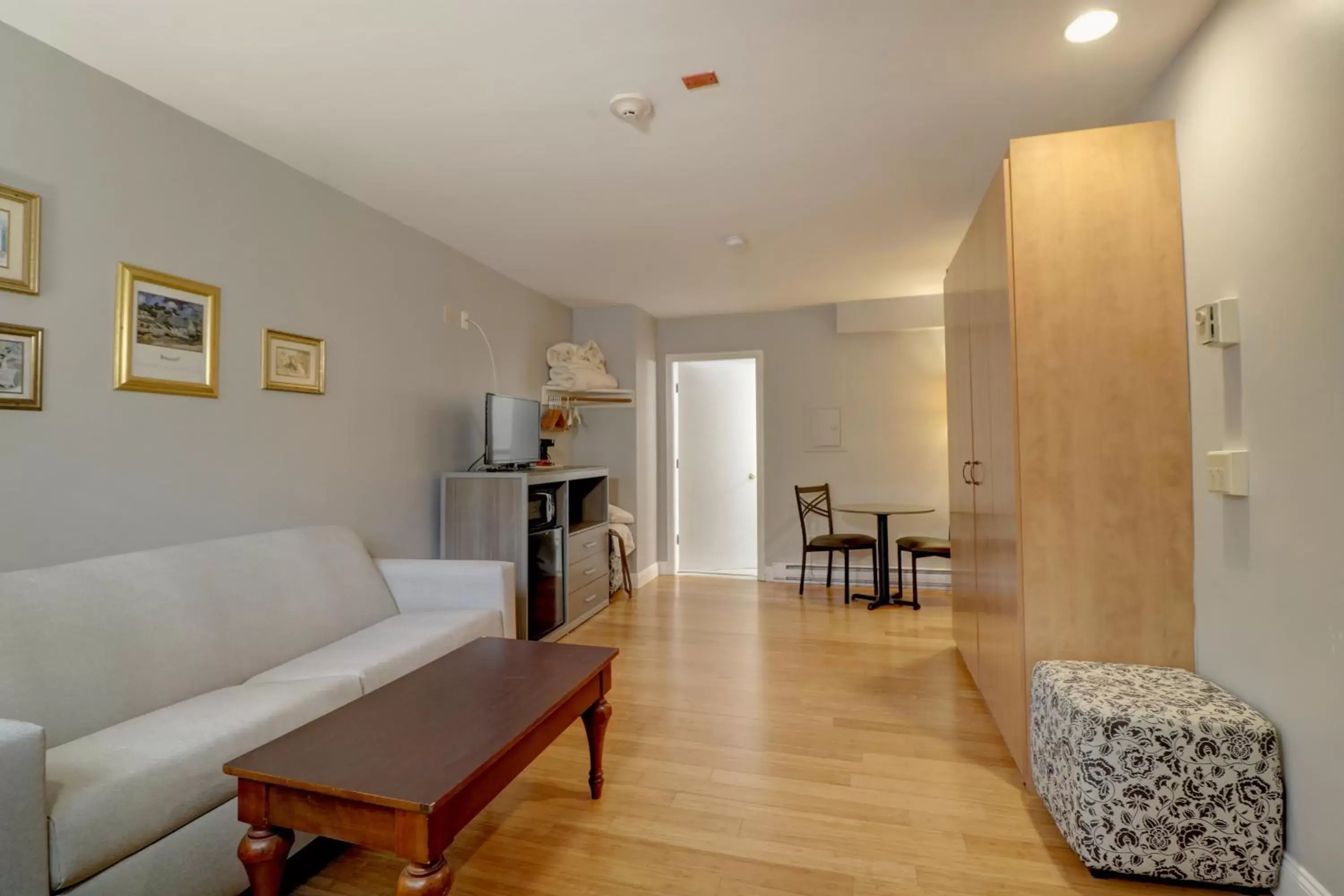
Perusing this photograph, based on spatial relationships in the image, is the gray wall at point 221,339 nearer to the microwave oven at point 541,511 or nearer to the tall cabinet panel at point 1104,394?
the microwave oven at point 541,511

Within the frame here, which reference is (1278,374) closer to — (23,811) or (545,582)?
(23,811)

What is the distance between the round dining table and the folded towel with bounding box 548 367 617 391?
7.27ft

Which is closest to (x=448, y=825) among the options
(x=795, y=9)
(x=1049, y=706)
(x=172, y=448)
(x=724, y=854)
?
(x=724, y=854)

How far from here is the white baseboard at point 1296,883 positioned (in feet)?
4.76

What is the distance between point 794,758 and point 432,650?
142 cm

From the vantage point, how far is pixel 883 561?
461 cm

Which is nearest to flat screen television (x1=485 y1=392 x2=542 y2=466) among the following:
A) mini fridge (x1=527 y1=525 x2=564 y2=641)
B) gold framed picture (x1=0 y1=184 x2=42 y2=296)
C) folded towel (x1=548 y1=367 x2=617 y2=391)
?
mini fridge (x1=527 y1=525 x2=564 y2=641)

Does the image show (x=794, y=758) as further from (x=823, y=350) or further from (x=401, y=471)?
(x=823, y=350)

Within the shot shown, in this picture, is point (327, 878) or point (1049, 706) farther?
point (1049, 706)

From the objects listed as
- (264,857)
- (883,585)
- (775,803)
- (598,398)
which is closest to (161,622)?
A: (264,857)

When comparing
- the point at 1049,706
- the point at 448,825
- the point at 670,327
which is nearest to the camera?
the point at 448,825

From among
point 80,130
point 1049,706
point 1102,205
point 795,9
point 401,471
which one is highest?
point 795,9

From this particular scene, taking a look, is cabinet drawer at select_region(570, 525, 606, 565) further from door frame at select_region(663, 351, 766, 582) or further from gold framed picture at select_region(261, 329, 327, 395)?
gold framed picture at select_region(261, 329, 327, 395)

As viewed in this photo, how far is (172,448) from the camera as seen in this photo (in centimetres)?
226
